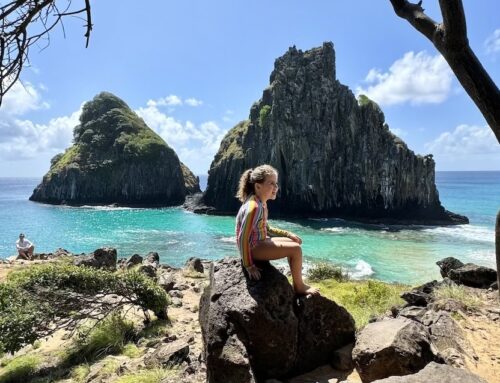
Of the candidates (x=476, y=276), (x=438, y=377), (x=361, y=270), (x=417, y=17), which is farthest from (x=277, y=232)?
(x=361, y=270)

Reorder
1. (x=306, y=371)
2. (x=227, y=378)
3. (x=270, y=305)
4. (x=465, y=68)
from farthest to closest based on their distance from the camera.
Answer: (x=306, y=371) → (x=270, y=305) → (x=227, y=378) → (x=465, y=68)

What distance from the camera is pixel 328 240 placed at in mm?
41688

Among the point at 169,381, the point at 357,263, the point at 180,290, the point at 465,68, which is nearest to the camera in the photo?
the point at 465,68

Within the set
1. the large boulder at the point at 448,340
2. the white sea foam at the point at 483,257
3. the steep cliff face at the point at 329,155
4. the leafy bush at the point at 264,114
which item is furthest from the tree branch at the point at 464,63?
the leafy bush at the point at 264,114

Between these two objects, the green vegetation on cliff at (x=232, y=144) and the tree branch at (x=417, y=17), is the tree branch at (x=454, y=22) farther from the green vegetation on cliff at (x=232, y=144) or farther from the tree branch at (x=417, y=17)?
the green vegetation on cliff at (x=232, y=144)

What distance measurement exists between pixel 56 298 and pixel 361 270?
70.9 ft

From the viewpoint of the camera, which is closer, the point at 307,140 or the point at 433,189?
the point at 433,189

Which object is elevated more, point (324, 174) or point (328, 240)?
point (324, 174)

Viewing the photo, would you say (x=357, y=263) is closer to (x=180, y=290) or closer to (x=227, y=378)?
(x=180, y=290)

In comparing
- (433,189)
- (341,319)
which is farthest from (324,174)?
(341,319)

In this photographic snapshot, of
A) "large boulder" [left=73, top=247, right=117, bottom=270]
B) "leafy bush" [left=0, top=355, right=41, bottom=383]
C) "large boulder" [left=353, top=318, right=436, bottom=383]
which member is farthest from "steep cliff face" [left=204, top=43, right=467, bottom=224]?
"large boulder" [left=353, top=318, right=436, bottom=383]

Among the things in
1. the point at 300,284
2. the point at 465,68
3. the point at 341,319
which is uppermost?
the point at 465,68

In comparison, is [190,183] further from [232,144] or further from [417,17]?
[417,17]

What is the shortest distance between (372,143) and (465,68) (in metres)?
66.5
